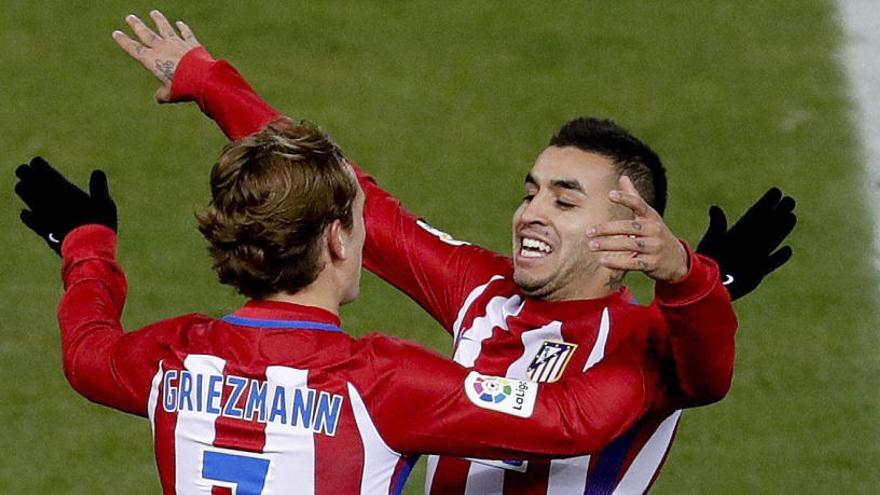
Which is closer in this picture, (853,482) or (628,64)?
(853,482)

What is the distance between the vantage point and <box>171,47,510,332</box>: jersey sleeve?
5.03m

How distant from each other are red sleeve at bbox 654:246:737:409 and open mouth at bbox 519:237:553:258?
→ 682 mm

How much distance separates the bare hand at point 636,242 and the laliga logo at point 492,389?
35 cm

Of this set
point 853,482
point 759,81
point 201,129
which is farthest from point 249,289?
point 759,81

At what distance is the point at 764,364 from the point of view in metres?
7.32

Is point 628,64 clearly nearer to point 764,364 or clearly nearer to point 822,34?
point 822,34

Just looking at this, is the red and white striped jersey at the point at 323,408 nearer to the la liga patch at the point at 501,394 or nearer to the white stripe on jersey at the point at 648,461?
the la liga patch at the point at 501,394

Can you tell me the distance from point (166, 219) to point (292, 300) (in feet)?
13.9

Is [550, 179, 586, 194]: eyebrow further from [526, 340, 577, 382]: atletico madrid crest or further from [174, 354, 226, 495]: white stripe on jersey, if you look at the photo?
[174, 354, 226, 495]: white stripe on jersey

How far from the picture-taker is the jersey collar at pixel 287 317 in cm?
388

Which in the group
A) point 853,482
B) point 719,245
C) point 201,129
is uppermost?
point 201,129

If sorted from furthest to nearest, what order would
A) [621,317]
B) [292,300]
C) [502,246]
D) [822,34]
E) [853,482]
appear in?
1. [822,34]
2. [502,246]
3. [853,482]
4. [621,317]
5. [292,300]

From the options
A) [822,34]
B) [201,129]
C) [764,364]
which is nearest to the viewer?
[764,364]

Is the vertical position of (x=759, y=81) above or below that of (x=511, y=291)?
above
